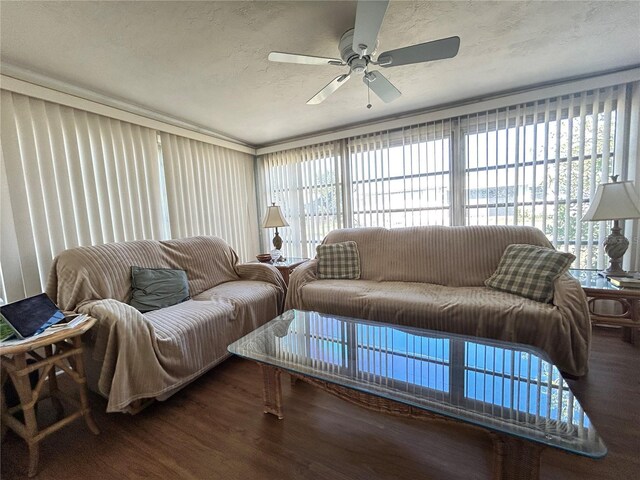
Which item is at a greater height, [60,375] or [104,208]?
[104,208]

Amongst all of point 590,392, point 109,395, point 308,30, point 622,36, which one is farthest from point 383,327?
point 622,36

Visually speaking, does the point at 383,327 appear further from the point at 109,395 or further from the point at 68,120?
the point at 68,120

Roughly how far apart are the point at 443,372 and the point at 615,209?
194cm

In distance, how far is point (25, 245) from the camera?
6.31ft

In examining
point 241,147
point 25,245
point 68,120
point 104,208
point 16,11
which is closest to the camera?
point 16,11

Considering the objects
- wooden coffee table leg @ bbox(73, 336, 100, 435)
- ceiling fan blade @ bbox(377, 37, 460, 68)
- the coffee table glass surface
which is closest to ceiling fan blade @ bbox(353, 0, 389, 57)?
ceiling fan blade @ bbox(377, 37, 460, 68)

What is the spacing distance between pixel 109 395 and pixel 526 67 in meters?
3.76

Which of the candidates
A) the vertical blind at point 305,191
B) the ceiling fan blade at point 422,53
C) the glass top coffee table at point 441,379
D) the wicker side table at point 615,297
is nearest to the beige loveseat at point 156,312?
the glass top coffee table at point 441,379

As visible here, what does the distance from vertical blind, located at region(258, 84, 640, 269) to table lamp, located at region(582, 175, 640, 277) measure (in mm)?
434

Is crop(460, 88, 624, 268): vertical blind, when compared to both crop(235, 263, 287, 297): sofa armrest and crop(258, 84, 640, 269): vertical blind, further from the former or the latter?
crop(235, 263, 287, 297): sofa armrest

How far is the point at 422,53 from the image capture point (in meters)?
1.48

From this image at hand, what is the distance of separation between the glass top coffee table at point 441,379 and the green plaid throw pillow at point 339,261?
88 centimetres

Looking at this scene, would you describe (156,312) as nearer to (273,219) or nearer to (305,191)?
(273,219)

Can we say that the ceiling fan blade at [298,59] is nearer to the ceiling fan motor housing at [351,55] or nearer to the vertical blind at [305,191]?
the ceiling fan motor housing at [351,55]
